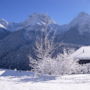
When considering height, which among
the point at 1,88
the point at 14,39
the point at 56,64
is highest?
the point at 14,39

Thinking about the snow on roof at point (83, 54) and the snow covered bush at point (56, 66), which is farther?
the snow on roof at point (83, 54)

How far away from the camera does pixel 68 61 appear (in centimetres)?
2191

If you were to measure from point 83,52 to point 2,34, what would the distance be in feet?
544

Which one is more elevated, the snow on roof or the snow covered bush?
the snow on roof

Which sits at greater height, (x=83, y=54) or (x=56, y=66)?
(x=83, y=54)

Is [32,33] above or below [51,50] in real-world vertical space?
above

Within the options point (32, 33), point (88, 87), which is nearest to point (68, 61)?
point (88, 87)

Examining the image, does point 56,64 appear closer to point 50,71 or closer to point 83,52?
point 50,71

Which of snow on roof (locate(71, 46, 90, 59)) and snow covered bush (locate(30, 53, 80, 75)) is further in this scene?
snow on roof (locate(71, 46, 90, 59))

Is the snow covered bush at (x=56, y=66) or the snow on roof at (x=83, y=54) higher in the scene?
the snow on roof at (x=83, y=54)

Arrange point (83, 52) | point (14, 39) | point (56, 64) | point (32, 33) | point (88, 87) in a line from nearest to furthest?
point (88, 87)
point (56, 64)
point (83, 52)
point (14, 39)
point (32, 33)

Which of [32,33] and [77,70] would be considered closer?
[77,70]

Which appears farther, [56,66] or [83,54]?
[83,54]

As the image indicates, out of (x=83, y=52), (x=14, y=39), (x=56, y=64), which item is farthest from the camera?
(x=14, y=39)
